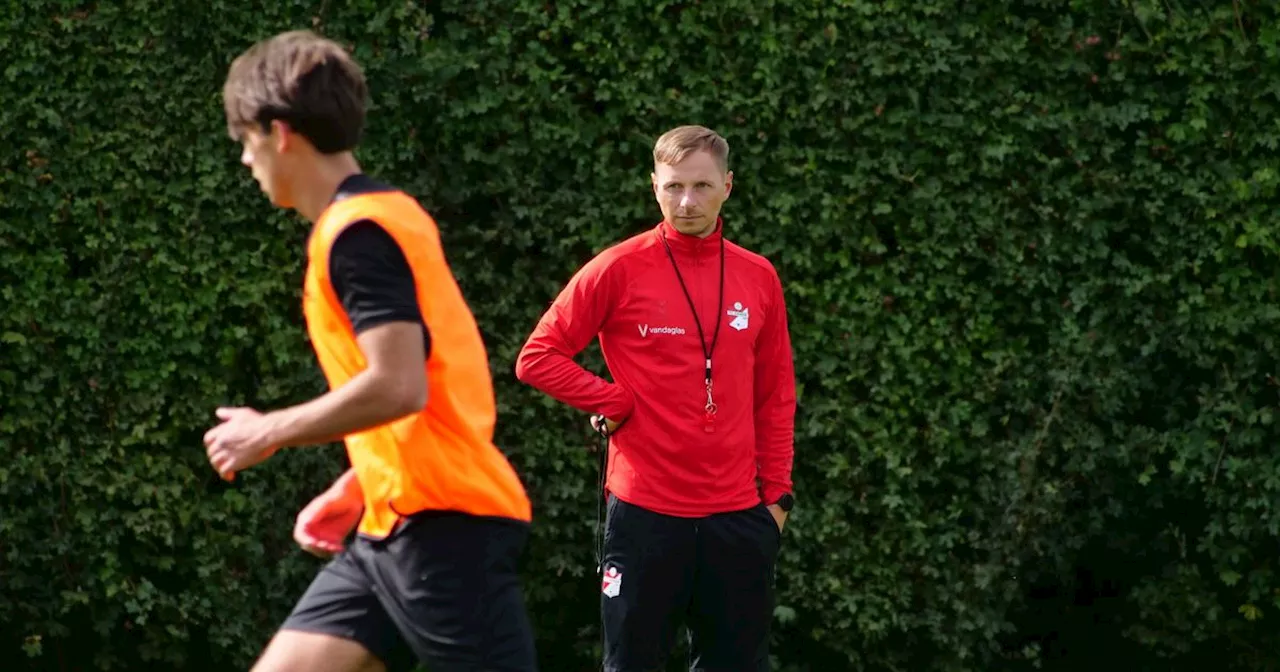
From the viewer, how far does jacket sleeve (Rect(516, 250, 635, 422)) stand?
204 inches

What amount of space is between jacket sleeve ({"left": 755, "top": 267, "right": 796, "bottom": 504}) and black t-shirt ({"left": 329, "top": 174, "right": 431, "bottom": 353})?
2238 mm

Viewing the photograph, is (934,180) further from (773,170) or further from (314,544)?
(314,544)

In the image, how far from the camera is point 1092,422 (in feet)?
22.3

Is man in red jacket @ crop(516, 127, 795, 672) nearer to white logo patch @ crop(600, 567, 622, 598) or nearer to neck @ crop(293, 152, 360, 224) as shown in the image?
white logo patch @ crop(600, 567, 622, 598)

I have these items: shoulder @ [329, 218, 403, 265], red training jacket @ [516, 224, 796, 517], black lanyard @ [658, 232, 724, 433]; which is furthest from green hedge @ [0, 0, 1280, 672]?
shoulder @ [329, 218, 403, 265]

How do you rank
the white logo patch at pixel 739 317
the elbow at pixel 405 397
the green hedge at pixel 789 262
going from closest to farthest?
1. the elbow at pixel 405 397
2. the white logo patch at pixel 739 317
3. the green hedge at pixel 789 262

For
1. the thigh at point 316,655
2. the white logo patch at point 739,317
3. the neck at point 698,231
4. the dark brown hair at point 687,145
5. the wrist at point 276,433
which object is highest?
the dark brown hair at point 687,145

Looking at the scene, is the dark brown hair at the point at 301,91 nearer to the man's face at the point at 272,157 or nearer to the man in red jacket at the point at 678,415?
the man's face at the point at 272,157

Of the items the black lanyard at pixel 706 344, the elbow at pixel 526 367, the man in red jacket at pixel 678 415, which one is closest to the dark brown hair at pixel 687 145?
the man in red jacket at pixel 678 415

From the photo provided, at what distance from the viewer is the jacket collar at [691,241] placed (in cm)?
522

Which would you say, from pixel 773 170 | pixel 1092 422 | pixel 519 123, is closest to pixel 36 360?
pixel 519 123

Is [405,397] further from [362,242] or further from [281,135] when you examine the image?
[281,135]

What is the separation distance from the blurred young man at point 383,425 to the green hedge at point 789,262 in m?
3.16

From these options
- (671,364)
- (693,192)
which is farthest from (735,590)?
(693,192)
